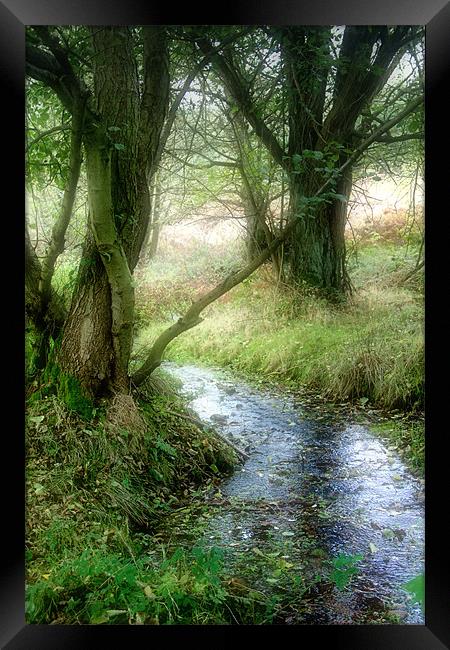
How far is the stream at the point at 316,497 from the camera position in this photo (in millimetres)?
2115

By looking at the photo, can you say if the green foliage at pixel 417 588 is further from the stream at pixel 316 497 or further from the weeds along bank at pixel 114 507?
the weeds along bank at pixel 114 507

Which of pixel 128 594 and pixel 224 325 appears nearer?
pixel 128 594

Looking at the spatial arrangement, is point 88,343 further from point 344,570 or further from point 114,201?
point 344,570

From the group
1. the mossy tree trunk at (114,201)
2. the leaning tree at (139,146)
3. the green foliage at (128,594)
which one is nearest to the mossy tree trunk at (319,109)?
the leaning tree at (139,146)

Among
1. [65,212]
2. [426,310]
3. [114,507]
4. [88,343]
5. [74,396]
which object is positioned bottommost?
[114,507]

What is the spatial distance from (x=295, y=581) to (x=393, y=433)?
0.73m

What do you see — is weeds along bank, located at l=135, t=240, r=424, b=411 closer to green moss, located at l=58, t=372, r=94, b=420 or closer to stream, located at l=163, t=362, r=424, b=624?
stream, located at l=163, t=362, r=424, b=624

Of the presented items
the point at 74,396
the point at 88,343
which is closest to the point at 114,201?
the point at 88,343

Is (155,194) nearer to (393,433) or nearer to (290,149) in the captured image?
(290,149)

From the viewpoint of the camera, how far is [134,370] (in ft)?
7.47

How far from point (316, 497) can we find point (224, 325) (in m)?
0.81

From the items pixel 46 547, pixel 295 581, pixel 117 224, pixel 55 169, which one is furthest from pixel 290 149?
pixel 46 547

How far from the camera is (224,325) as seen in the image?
224 cm

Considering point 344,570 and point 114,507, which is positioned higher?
point 114,507
